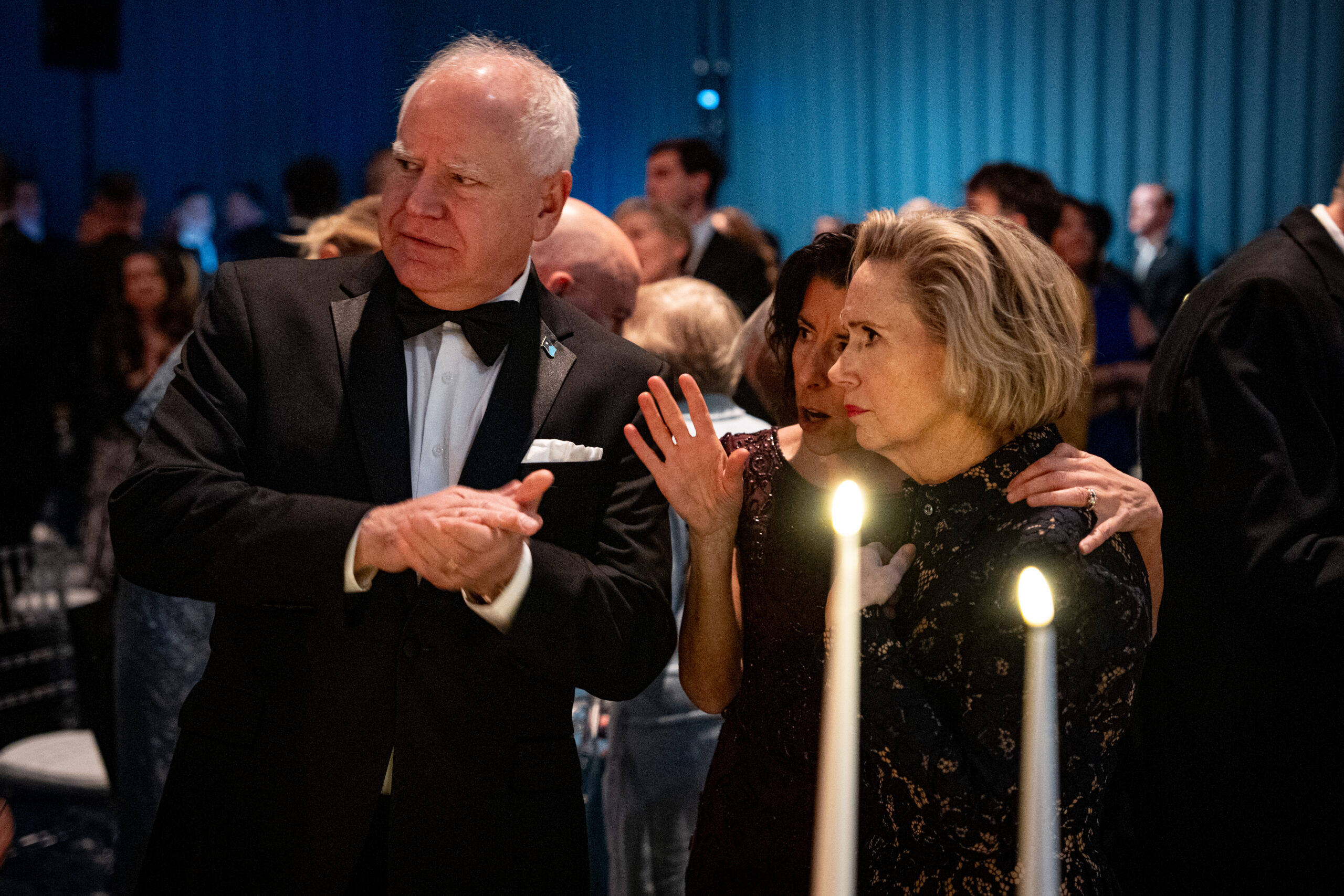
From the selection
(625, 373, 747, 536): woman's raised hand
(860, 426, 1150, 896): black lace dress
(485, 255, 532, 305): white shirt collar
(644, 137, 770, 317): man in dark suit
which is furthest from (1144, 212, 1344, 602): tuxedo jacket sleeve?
(644, 137, 770, 317): man in dark suit

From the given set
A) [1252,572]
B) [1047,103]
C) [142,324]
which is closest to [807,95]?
[1047,103]

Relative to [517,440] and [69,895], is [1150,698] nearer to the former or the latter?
[517,440]

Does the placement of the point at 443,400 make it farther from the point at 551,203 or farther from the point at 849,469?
the point at 849,469

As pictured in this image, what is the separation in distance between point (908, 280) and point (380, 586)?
0.76m

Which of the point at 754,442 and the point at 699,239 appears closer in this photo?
the point at 754,442

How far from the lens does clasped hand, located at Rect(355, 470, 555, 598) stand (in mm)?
1358

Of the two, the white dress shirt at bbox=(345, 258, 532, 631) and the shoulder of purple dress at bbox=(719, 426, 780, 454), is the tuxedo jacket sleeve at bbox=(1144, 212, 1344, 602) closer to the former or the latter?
the shoulder of purple dress at bbox=(719, 426, 780, 454)

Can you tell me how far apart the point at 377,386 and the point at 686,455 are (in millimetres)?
414

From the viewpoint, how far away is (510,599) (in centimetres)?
147

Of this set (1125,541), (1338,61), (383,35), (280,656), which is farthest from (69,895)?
(383,35)

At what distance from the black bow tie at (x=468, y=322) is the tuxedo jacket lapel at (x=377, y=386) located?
0.02 meters

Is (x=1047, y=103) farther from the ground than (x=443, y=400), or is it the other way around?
(x=1047, y=103)

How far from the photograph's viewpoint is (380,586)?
156cm

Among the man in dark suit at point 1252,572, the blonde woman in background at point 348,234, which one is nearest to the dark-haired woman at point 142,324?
the blonde woman in background at point 348,234
